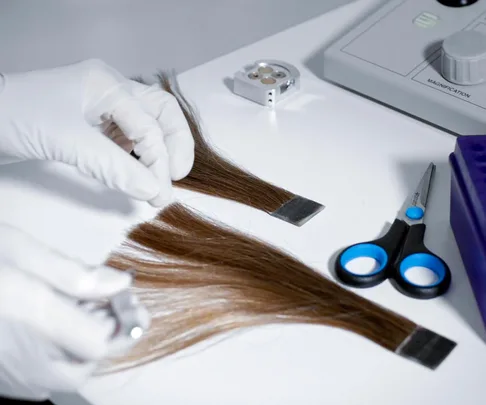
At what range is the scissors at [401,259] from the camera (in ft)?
2.60

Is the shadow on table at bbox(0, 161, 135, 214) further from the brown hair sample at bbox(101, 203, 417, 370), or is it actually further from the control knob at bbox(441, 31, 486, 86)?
the control knob at bbox(441, 31, 486, 86)

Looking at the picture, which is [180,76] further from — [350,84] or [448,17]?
[448,17]

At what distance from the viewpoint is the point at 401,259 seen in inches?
32.2

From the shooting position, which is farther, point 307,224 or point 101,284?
→ point 307,224

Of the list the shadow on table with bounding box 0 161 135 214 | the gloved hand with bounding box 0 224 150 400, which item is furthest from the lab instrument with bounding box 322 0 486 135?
the gloved hand with bounding box 0 224 150 400

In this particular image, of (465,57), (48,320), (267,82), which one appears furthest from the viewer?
(267,82)

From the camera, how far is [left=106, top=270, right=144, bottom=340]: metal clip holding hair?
69 cm

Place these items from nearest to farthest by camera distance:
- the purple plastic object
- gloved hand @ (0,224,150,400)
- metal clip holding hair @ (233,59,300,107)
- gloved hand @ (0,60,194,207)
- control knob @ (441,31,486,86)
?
gloved hand @ (0,224,150,400) < the purple plastic object < gloved hand @ (0,60,194,207) < control knob @ (441,31,486,86) < metal clip holding hair @ (233,59,300,107)

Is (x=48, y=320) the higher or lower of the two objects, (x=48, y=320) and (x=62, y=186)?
the higher

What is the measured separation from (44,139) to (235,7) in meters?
1.43

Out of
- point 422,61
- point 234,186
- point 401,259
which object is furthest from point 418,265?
point 422,61

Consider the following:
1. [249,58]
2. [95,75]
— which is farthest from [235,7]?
[95,75]

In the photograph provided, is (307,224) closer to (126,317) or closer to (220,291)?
(220,291)

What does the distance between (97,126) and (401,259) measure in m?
0.43
